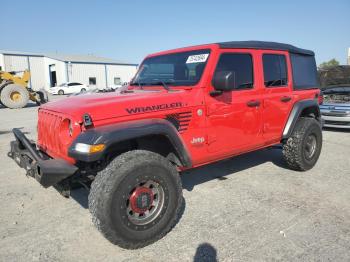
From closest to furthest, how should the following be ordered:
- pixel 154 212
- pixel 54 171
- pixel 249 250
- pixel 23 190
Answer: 1. pixel 54 171
2. pixel 249 250
3. pixel 154 212
4. pixel 23 190

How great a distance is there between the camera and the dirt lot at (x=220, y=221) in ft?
9.48

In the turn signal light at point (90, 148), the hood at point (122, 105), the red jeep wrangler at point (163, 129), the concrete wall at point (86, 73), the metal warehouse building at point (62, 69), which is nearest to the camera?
the turn signal light at point (90, 148)

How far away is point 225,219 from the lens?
11.6ft

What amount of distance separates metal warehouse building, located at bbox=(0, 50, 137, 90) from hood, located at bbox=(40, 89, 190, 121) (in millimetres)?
36339

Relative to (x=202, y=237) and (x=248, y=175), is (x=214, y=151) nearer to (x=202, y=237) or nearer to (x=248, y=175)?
(x=202, y=237)

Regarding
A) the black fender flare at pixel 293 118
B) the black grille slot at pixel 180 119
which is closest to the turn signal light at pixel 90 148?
the black grille slot at pixel 180 119

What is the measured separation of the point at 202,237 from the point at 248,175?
212cm

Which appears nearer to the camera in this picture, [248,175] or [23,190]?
[23,190]

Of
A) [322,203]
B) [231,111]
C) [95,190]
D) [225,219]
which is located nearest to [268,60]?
[231,111]

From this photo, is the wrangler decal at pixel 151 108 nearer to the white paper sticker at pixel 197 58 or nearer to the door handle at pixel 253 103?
the white paper sticker at pixel 197 58

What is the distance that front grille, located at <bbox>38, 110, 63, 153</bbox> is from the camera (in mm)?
3188

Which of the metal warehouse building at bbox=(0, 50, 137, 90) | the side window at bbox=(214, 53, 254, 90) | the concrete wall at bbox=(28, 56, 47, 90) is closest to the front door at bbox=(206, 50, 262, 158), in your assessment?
the side window at bbox=(214, 53, 254, 90)

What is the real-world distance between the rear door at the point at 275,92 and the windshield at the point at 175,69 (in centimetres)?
106

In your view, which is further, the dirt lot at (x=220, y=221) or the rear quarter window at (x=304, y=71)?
the rear quarter window at (x=304, y=71)
